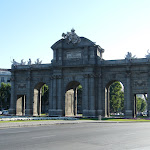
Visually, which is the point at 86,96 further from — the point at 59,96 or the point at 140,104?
the point at 140,104

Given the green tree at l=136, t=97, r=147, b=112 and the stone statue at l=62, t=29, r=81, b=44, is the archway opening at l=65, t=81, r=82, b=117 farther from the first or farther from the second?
the green tree at l=136, t=97, r=147, b=112

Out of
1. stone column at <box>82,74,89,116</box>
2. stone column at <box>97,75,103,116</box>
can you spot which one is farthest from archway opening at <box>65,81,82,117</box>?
stone column at <box>97,75,103,116</box>

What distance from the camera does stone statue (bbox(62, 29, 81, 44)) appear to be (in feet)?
193

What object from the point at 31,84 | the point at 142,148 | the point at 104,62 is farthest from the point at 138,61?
the point at 142,148

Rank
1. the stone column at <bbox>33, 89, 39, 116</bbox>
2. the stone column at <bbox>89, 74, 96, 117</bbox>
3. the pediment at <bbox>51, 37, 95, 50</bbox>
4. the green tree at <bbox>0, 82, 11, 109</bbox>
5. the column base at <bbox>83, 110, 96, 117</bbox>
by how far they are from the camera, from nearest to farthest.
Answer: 1. the column base at <bbox>83, 110, 96, 117</bbox>
2. the stone column at <bbox>89, 74, 96, 117</bbox>
3. the pediment at <bbox>51, 37, 95, 50</bbox>
4. the stone column at <bbox>33, 89, 39, 116</bbox>
5. the green tree at <bbox>0, 82, 11, 109</bbox>

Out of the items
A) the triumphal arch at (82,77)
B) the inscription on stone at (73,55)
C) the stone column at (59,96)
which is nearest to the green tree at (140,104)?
the triumphal arch at (82,77)

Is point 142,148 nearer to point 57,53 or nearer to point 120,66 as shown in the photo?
point 120,66

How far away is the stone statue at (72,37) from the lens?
58906 millimetres

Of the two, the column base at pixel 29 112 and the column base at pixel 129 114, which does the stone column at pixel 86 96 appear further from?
the column base at pixel 29 112

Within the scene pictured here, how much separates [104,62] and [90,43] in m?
5.14

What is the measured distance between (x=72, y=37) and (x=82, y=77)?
364 inches

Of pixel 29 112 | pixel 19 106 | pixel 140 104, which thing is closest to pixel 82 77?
pixel 29 112

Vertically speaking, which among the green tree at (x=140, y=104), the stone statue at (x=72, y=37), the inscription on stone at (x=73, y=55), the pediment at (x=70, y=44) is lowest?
the green tree at (x=140, y=104)

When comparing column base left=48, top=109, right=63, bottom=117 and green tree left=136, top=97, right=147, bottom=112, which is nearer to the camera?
column base left=48, top=109, right=63, bottom=117
